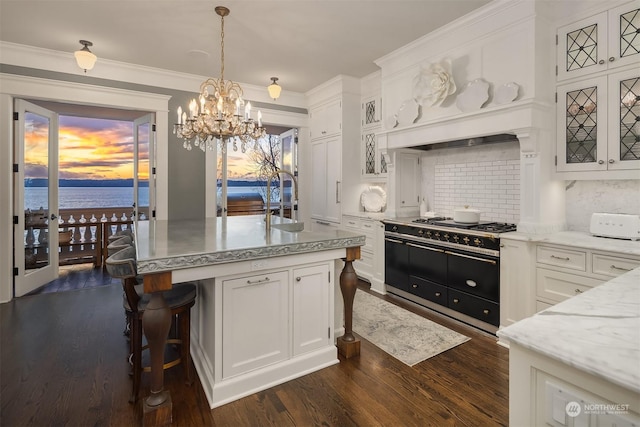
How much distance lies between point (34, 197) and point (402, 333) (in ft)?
16.0

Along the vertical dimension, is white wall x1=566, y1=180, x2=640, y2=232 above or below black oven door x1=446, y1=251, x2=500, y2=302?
above

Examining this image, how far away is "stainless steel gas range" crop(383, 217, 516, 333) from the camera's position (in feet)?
10.0

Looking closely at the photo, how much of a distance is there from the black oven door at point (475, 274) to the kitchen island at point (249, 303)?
4.21ft

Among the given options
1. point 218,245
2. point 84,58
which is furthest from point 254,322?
point 84,58

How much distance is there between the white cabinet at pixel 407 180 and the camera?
4.34 meters

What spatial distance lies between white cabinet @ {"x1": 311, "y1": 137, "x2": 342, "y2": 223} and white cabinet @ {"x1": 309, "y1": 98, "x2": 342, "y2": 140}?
12 cm

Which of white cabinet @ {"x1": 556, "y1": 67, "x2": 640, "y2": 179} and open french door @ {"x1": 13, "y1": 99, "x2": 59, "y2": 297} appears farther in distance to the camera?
open french door @ {"x1": 13, "y1": 99, "x2": 59, "y2": 297}

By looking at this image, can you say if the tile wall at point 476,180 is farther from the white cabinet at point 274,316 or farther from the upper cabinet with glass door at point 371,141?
the white cabinet at point 274,316

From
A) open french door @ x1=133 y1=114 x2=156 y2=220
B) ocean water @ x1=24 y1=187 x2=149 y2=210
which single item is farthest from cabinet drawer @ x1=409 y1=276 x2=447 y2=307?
ocean water @ x1=24 y1=187 x2=149 y2=210

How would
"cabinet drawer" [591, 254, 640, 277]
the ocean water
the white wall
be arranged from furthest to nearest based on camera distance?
the ocean water → the white wall → "cabinet drawer" [591, 254, 640, 277]

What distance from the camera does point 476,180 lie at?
3852 millimetres

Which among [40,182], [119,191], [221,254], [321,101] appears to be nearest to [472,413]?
[221,254]

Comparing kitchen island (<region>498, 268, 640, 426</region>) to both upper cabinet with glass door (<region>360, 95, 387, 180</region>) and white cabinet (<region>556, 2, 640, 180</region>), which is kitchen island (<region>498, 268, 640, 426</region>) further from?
upper cabinet with glass door (<region>360, 95, 387, 180</region>)

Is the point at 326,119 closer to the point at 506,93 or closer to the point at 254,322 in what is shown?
the point at 506,93
